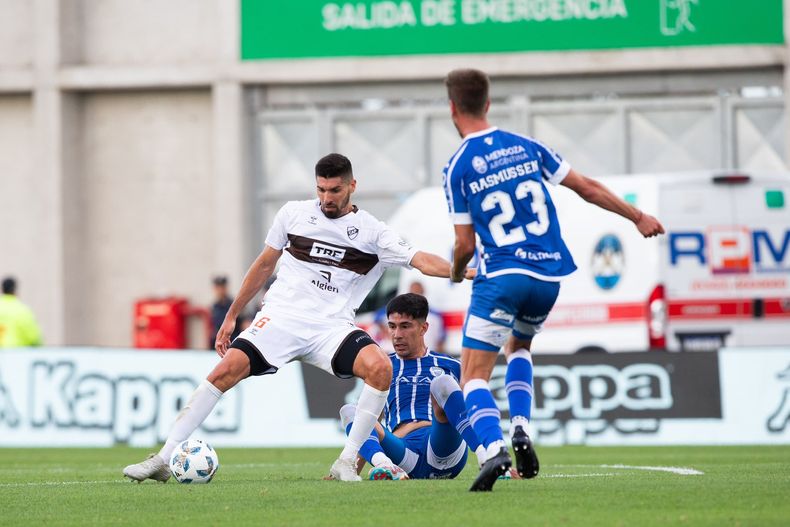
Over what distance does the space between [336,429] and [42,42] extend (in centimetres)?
1360

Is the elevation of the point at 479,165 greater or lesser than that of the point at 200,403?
greater

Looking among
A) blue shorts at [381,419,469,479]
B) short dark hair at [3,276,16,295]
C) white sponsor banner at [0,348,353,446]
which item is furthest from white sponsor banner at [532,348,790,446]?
blue shorts at [381,419,469,479]

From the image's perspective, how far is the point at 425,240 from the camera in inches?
798

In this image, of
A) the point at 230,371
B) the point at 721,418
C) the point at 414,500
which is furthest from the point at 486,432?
the point at 721,418

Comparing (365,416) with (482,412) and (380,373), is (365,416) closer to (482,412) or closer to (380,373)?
(380,373)

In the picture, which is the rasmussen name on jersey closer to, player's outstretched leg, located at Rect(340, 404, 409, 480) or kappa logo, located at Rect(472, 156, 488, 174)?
kappa logo, located at Rect(472, 156, 488, 174)

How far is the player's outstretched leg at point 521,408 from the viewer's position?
8117 millimetres

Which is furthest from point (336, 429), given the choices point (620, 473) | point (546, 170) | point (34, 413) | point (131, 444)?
point (546, 170)

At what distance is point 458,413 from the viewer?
30.8 ft

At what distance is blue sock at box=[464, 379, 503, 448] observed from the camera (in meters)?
7.94

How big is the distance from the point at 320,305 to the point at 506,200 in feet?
6.05

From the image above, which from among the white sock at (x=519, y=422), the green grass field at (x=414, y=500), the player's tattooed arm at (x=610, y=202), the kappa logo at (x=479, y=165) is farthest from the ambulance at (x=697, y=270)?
the kappa logo at (x=479, y=165)

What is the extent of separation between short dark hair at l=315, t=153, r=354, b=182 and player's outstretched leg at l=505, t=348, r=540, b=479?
1.50m

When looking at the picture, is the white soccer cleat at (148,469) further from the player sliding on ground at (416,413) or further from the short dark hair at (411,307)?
the short dark hair at (411,307)
